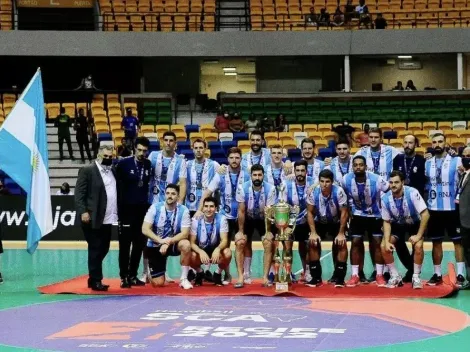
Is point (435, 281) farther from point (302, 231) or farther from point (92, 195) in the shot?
point (92, 195)

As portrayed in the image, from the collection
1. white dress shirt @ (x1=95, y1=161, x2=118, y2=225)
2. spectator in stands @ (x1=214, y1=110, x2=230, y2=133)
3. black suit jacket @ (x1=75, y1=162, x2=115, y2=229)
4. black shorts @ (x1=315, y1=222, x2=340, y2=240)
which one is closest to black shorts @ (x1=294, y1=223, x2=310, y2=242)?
black shorts @ (x1=315, y1=222, x2=340, y2=240)

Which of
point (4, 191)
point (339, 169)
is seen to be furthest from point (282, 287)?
point (4, 191)

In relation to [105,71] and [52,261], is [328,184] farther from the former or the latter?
[105,71]

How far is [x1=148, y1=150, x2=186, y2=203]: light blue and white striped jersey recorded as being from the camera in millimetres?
13766

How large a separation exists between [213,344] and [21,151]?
5.97 metres

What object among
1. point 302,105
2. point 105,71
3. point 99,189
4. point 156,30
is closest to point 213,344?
point 99,189

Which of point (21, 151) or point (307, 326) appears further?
point (21, 151)

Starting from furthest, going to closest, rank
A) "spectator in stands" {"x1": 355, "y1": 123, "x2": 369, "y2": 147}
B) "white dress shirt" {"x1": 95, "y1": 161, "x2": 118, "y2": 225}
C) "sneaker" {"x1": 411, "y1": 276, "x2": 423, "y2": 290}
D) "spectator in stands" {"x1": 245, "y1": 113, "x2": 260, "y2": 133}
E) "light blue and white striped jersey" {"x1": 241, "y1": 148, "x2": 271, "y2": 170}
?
"spectator in stands" {"x1": 245, "y1": 113, "x2": 260, "y2": 133}
"spectator in stands" {"x1": 355, "y1": 123, "x2": 369, "y2": 147}
"light blue and white striped jersey" {"x1": 241, "y1": 148, "x2": 271, "y2": 170}
"white dress shirt" {"x1": 95, "y1": 161, "x2": 118, "y2": 225}
"sneaker" {"x1": 411, "y1": 276, "x2": 423, "y2": 290}

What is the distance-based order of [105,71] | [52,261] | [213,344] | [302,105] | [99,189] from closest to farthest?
[213,344]
[99,189]
[52,261]
[302,105]
[105,71]

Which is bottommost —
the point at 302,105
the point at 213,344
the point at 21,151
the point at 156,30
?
the point at 213,344

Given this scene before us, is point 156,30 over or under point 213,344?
over

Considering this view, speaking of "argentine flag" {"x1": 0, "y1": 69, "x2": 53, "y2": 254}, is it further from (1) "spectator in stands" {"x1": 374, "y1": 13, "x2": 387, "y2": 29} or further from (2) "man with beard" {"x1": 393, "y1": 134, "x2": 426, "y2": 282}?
(1) "spectator in stands" {"x1": 374, "y1": 13, "x2": 387, "y2": 29}

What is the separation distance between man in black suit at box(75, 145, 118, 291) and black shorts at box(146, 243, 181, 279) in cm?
62

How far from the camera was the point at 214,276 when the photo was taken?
13.6 m
